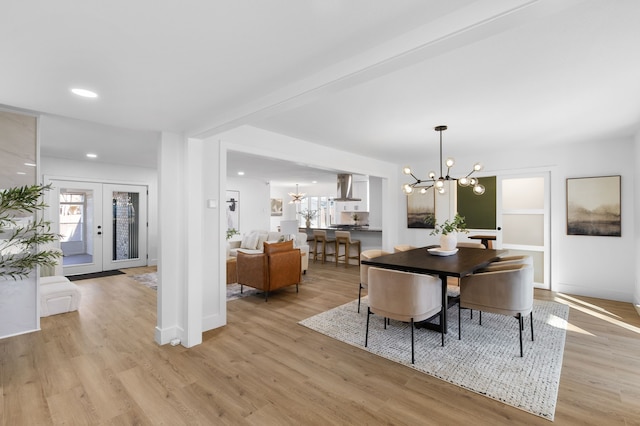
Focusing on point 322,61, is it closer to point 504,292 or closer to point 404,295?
point 404,295

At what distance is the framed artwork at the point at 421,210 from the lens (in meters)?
6.51

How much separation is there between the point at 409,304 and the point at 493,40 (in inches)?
86.4

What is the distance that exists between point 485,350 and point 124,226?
24.6 ft

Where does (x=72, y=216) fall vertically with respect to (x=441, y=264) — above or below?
above

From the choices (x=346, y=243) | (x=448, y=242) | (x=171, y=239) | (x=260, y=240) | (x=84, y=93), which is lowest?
(x=346, y=243)

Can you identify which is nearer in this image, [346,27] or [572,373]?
[346,27]

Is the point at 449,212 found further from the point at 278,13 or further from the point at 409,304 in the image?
the point at 278,13

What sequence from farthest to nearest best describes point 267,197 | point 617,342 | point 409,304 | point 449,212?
1. point 267,197
2. point 449,212
3. point 617,342
4. point 409,304

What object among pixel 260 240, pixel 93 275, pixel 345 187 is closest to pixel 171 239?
pixel 260 240

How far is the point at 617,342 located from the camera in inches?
127

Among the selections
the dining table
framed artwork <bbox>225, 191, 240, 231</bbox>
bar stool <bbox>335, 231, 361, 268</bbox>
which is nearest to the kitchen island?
bar stool <bbox>335, 231, 361, 268</bbox>

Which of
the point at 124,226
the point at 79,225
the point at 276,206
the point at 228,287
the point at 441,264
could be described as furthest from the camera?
the point at 276,206

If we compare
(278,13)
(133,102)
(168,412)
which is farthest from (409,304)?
(133,102)

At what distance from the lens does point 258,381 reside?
256cm
